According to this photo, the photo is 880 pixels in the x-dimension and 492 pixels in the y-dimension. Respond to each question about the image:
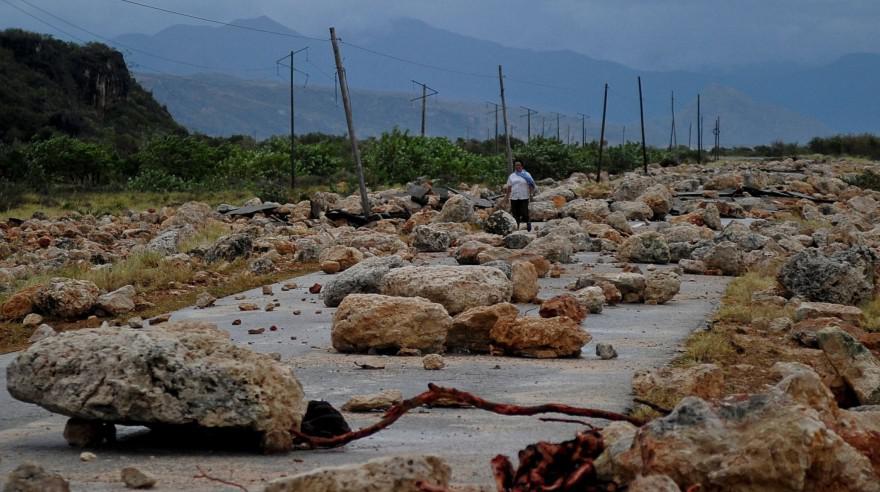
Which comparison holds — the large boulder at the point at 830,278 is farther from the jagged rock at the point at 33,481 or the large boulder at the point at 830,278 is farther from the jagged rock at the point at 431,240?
the jagged rock at the point at 33,481

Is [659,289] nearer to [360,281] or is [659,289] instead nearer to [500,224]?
[360,281]

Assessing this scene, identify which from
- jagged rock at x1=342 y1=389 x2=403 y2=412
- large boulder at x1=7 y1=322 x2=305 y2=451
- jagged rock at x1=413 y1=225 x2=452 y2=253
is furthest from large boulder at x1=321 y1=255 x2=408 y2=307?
jagged rock at x1=413 y1=225 x2=452 y2=253

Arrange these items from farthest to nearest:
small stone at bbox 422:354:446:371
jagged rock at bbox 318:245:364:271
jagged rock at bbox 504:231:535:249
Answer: jagged rock at bbox 504:231:535:249 → jagged rock at bbox 318:245:364:271 → small stone at bbox 422:354:446:371

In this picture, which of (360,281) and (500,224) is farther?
(500,224)

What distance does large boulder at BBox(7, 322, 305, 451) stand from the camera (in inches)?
209

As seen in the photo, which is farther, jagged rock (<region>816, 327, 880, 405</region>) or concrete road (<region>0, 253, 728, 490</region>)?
jagged rock (<region>816, 327, 880, 405</region>)

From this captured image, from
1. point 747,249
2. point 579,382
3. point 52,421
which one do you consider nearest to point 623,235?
point 747,249

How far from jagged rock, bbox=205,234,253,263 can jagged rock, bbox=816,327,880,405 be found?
11.9 meters

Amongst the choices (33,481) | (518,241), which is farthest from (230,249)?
(33,481)

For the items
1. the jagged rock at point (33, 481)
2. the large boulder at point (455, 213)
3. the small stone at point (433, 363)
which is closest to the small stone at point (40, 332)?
the small stone at point (433, 363)

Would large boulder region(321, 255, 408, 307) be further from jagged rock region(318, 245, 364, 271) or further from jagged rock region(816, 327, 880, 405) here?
jagged rock region(816, 327, 880, 405)

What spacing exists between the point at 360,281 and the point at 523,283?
1.67m

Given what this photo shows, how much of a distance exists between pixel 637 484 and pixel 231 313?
8.76m

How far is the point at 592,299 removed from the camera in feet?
37.5
